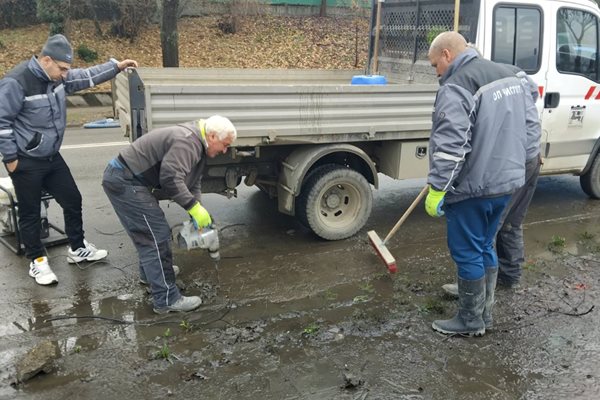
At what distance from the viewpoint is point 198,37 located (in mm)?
17781

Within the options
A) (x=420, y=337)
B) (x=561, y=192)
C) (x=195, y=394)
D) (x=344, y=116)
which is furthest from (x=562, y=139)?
(x=195, y=394)

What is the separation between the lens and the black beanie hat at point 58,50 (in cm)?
436

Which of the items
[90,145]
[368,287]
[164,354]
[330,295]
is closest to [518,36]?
[368,287]

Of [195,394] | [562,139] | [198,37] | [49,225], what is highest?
[198,37]

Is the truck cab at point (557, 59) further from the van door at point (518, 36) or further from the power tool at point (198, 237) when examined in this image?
the power tool at point (198, 237)

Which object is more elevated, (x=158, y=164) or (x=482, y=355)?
(x=158, y=164)

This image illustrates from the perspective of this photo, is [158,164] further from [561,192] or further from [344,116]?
[561,192]

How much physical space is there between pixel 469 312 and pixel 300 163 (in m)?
2.08

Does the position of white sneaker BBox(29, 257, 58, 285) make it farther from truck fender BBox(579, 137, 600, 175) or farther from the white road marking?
truck fender BBox(579, 137, 600, 175)

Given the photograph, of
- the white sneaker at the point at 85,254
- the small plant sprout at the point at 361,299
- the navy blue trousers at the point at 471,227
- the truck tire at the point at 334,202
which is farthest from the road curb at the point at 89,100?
the navy blue trousers at the point at 471,227

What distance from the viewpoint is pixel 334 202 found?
569 cm

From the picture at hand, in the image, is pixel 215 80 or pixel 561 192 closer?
pixel 215 80

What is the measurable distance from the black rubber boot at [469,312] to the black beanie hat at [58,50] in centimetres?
349

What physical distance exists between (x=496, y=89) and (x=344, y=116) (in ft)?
5.85
